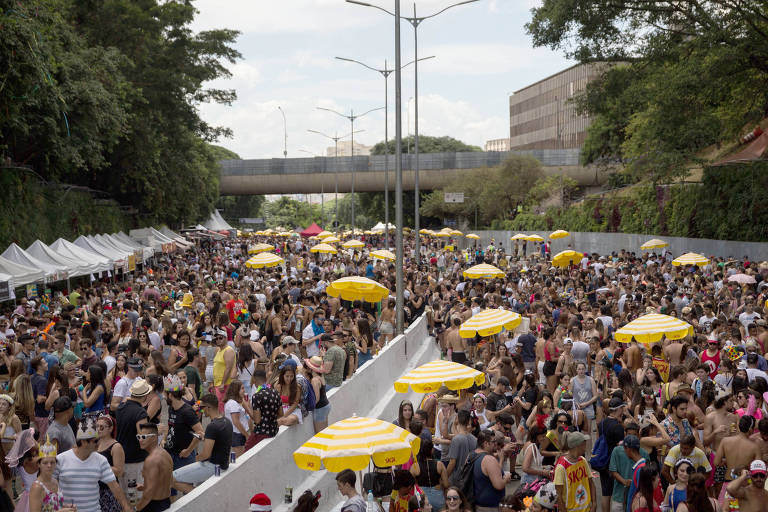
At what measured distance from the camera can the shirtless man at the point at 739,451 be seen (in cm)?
817

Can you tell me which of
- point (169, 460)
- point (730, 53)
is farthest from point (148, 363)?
point (730, 53)

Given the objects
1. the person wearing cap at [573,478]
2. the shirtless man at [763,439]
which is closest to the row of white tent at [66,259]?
the person wearing cap at [573,478]

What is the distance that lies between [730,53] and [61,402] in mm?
23022

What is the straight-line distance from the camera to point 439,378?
10.8 m

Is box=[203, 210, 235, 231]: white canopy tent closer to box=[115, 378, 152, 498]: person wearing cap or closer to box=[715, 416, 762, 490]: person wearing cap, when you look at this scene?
box=[115, 378, 152, 498]: person wearing cap

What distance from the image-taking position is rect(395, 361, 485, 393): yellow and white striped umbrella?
35.3 ft

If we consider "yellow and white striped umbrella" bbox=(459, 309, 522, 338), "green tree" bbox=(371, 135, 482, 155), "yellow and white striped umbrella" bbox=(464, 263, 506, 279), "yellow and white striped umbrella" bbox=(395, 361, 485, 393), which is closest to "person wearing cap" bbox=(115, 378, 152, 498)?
"yellow and white striped umbrella" bbox=(395, 361, 485, 393)

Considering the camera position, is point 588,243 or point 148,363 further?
point 588,243

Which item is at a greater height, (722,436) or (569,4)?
(569,4)

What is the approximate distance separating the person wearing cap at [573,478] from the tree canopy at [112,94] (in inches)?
785

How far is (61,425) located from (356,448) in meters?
3.26

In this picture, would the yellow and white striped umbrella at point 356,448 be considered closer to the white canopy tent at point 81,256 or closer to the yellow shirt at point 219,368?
the yellow shirt at point 219,368

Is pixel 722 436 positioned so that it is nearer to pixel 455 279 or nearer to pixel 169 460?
pixel 169 460

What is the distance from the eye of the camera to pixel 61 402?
860 cm
